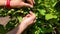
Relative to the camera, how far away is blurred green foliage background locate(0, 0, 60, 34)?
73.7 inches

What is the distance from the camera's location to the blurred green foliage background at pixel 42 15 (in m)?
1.87

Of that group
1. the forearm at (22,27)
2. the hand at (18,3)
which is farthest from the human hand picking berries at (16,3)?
the forearm at (22,27)

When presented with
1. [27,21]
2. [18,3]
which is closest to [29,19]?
[27,21]

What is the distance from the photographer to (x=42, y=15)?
187cm

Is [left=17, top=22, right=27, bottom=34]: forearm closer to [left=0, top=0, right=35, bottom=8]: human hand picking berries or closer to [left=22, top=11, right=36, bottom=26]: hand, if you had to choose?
[left=22, top=11, right=36, bottom=26]: hand

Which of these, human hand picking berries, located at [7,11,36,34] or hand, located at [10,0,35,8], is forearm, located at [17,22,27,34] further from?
hand, located at [10,0,35,8]

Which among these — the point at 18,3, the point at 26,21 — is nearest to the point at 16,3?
the point at 18,3

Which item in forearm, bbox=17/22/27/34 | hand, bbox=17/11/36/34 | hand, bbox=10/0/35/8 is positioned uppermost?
hand, bbox=10/0/35/8

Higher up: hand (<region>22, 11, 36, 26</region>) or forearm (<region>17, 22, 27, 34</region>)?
hand (<region>22, 11, 36, 26</region>)

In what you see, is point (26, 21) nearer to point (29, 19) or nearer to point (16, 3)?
point (29, 19)

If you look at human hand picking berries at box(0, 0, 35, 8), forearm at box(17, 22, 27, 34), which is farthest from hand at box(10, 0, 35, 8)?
forearm at box(17, 22, 27, 34)

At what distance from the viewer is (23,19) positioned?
189 cm

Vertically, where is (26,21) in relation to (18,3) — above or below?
below

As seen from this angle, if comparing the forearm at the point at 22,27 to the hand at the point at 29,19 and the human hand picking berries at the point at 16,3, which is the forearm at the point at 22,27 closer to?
the hand at the point at 29,19
